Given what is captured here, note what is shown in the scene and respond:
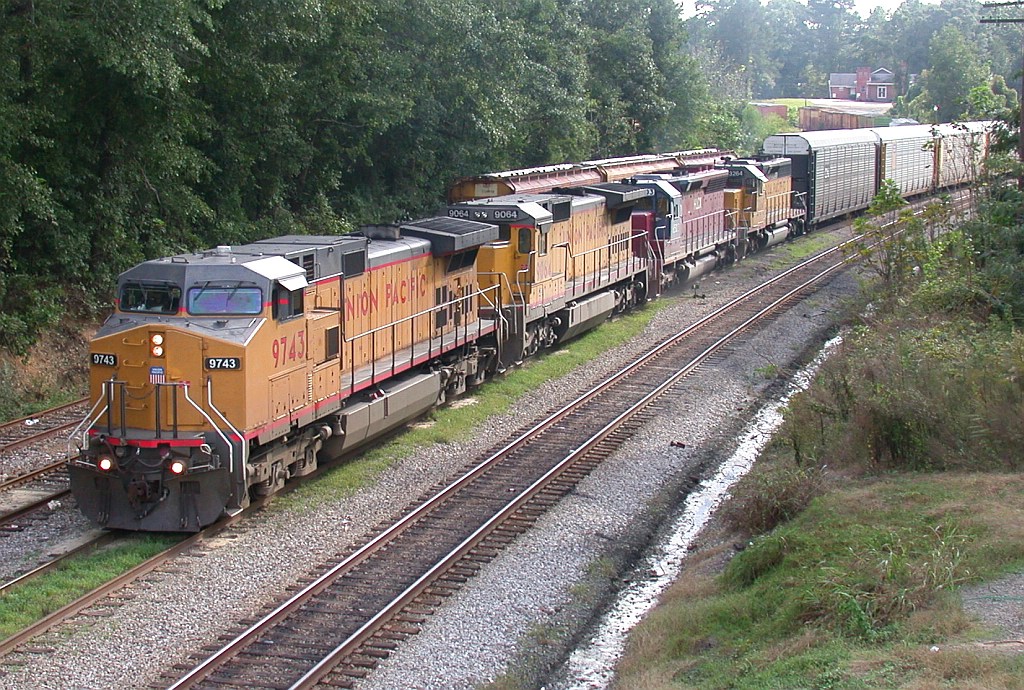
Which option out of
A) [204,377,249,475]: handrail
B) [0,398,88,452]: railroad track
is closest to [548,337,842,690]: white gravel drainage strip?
[204,377,249,475]: handrail

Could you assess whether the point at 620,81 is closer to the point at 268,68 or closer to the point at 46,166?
the point at 268,68

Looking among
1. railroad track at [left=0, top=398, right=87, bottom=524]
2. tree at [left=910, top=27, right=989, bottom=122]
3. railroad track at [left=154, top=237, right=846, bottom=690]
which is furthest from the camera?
tree at [left=910, top=27, right=989, bottom=122]

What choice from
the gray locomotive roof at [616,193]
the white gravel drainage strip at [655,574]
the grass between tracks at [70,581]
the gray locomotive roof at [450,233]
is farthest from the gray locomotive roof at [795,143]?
the grass between tracks at [70,581]

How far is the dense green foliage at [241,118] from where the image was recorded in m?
17.4

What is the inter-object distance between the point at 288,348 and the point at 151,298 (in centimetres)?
156

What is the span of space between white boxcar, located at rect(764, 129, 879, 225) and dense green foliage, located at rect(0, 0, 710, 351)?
293 inches

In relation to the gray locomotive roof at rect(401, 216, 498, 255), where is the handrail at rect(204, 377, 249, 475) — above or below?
below

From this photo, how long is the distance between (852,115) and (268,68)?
254 feet

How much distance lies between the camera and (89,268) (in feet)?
68.2

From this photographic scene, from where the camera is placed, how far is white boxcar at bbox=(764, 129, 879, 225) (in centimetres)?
3881

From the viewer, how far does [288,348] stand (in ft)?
41.4

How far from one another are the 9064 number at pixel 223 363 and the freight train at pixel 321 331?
0.05 ft

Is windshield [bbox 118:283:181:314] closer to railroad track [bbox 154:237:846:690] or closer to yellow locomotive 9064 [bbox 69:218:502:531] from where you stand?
yellow locomotive 9064 [bbox 69:218:502:531]

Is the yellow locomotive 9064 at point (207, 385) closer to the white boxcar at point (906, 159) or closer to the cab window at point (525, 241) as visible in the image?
the cab window at point (525, 241)
